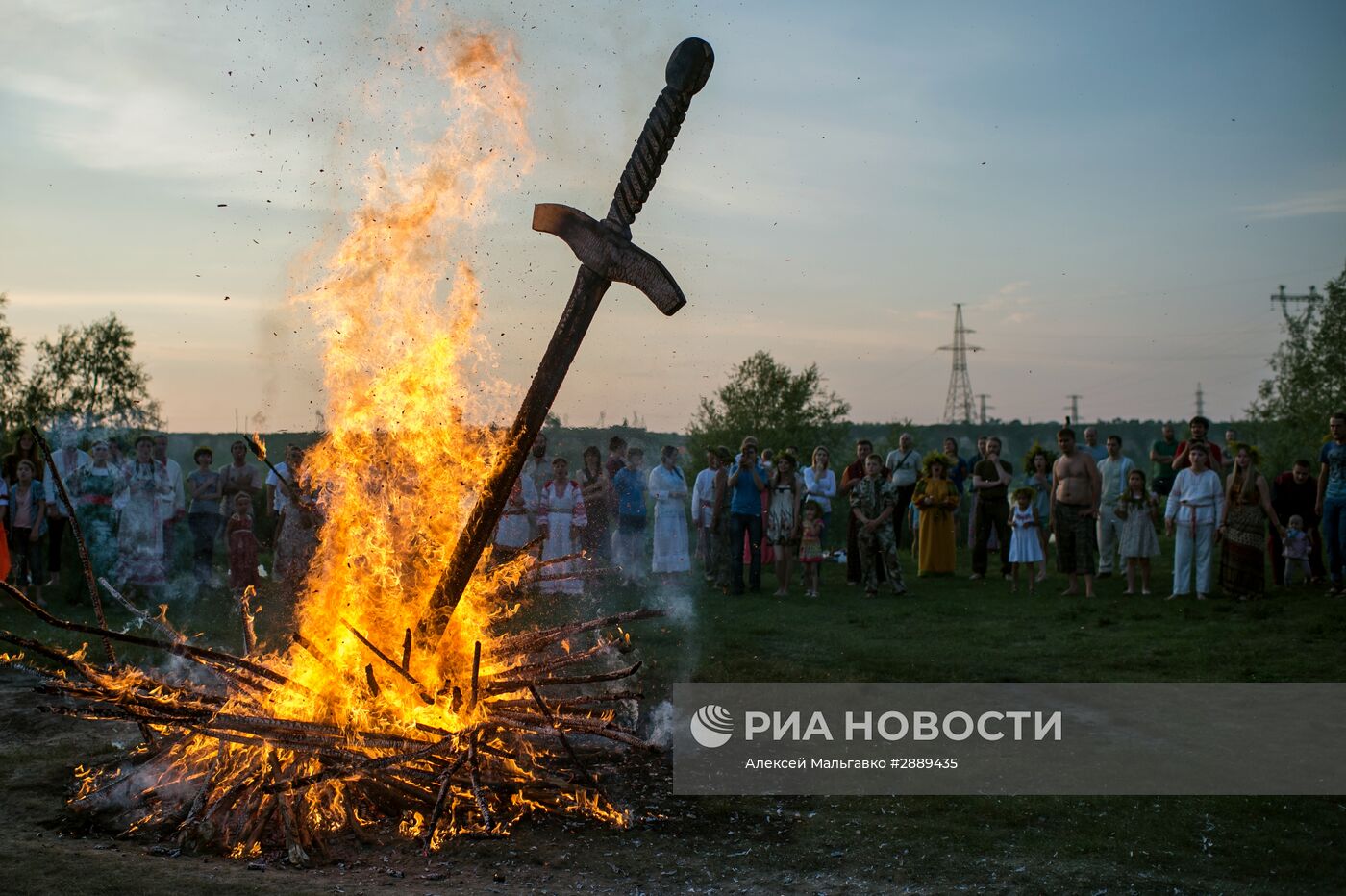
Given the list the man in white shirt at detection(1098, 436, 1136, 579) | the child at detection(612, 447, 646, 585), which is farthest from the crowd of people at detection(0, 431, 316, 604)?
the man in white shirt at detection(1098, 436, 1136, 579)

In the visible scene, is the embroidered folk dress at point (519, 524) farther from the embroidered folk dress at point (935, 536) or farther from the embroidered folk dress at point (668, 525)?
the embroidered folk dress at point (935, 536)

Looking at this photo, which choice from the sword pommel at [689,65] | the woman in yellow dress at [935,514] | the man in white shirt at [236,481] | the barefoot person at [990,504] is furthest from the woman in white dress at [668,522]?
the sword pommel at [689,65]

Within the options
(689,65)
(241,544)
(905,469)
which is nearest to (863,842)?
(689,65)

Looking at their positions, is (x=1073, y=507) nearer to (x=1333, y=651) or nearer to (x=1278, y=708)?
(x=1333, y=651)

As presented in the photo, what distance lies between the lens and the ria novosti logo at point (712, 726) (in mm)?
7215

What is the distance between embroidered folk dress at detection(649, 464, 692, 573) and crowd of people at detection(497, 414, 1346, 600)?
0.02 m

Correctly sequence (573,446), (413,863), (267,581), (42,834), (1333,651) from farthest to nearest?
1. (573,446)
2. (267,581)
3. (1333,651)
4. (42,834)
5. (413,863)

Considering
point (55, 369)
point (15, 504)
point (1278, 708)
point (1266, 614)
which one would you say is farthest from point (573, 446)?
point (55, 369)

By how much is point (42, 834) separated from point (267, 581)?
9863 millimetres

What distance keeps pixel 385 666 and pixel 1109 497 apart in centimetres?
1234

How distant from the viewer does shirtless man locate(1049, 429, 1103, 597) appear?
46.7 feet

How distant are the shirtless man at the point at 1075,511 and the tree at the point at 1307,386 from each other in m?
17.2

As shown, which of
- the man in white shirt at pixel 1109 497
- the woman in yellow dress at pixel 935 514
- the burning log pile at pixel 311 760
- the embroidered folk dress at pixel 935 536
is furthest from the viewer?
the embroidered folk dress at pixel 935 536

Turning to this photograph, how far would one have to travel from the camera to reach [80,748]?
678cm
